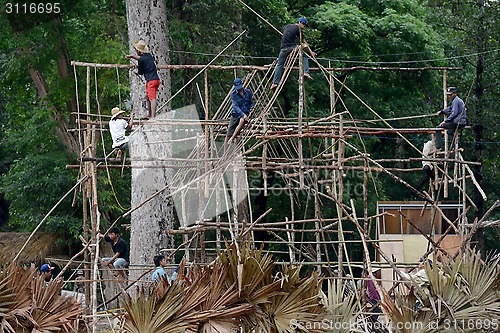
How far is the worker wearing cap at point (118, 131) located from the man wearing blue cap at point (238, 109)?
150cm

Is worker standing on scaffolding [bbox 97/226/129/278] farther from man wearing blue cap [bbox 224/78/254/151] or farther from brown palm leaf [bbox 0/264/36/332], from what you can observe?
brown palm leaf [bbox 0/264/36/332]

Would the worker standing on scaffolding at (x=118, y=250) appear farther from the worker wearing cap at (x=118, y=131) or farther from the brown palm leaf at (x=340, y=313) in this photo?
the brown palm leaf at (x=340, y=313)

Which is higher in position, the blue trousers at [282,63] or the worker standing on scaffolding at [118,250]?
the blue trousers at [282,63]

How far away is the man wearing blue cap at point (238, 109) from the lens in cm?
1301

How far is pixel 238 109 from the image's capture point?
1309 centimetres

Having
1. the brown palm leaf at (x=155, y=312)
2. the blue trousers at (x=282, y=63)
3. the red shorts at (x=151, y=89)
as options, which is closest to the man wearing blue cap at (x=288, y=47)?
the blue trousers at (x=282, y=63)

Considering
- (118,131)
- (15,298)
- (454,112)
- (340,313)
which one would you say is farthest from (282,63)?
(15,298)

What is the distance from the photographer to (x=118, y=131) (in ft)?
46.1

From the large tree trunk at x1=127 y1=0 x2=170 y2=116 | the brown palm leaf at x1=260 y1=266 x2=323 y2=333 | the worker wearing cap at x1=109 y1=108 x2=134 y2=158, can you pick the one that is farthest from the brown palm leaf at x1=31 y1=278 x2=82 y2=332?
the large tree trunk at x1=127 y1=0 x2=170 y2=116

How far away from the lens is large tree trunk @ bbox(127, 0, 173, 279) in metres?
16.2

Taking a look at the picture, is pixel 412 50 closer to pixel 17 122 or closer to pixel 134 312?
pixel 17 122

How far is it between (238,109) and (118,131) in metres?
2.04

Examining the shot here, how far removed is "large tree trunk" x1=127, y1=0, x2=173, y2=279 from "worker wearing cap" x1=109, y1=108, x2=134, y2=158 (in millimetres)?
1676

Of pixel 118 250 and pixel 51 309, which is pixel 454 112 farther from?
pixel 51 309
